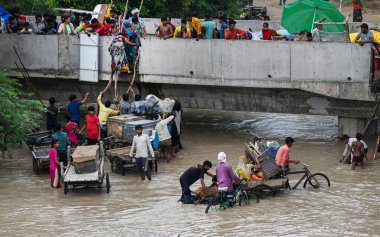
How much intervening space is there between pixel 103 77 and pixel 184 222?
30.4 ft

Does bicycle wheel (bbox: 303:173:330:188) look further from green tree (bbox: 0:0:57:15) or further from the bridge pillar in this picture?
green tree (bbox: 0:0:57:15)

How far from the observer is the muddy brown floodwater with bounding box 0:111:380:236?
17.3 metres

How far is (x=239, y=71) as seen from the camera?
24422mm

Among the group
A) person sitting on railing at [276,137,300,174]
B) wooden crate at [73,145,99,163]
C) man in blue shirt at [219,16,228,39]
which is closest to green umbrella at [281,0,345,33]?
man in blue shirt at [219,16,228,39]

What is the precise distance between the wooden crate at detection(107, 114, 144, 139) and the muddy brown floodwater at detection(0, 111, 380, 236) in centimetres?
87

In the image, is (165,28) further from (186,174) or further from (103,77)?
(186,174)

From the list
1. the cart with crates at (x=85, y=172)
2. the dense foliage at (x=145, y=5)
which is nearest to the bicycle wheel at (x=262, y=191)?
the cart with crates at (x=85, y=172)

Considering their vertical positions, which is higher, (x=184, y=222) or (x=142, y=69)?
(x=142, y=69)

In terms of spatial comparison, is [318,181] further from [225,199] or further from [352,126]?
[352,126]

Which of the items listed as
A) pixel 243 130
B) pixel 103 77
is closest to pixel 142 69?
pixel 103 77

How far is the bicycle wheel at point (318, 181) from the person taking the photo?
20.0m

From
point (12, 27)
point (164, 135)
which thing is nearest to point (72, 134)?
point (164, 135)

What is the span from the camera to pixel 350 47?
76.3 ft

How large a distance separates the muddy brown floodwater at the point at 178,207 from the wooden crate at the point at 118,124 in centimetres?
87
